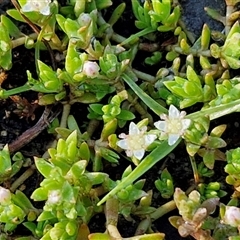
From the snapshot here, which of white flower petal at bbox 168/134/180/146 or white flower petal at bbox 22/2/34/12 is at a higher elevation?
white flower petal at bbox 22/2/34/12

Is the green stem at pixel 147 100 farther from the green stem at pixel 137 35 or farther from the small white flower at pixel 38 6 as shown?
the small white flower at pixel 38 6

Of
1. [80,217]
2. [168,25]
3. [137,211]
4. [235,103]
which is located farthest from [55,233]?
[168,25]

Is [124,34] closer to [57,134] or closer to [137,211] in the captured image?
[57,134]

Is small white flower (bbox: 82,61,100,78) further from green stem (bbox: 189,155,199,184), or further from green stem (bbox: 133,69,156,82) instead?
green stem (bbox: 189,155,199,184)

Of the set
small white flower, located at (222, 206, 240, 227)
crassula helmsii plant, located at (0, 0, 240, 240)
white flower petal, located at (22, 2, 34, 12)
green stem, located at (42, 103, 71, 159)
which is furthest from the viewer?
green stem, located at (42, 103, 71, 159)

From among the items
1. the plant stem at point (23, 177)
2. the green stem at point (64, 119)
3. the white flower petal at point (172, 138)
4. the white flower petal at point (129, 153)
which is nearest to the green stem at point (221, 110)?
the white flower petal at point (172, 138)

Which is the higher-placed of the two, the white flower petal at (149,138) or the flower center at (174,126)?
the flower center at (174,126)

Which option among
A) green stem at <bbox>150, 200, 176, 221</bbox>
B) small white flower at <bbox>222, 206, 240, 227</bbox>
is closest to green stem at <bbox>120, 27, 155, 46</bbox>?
green stem at <bbox>150, 200, 176, 221</bbox>
